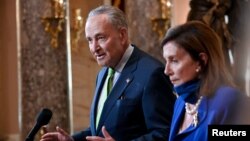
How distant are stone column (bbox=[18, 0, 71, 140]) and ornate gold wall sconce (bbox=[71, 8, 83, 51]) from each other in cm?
13

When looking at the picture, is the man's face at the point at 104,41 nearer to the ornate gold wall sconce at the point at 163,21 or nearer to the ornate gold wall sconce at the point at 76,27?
the ornate gold wall sconce at the point at 163,21

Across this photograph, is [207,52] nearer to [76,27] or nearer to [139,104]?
[139,104]

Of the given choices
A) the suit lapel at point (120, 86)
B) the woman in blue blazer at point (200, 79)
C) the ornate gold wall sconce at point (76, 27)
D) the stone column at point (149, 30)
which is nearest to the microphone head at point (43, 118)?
the suit lapel at point (120, 86)

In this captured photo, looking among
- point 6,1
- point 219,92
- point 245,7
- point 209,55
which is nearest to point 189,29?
point 209,55

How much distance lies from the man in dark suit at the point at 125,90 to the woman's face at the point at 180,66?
1.13ft

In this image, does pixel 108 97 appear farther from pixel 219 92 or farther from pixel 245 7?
pixel 245 7

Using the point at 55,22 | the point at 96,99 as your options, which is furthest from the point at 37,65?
the point at 96,99

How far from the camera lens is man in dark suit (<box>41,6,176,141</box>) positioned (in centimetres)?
228

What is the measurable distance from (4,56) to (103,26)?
19.1ft

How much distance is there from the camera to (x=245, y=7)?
5340 mm

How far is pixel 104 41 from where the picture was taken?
2.38 meters

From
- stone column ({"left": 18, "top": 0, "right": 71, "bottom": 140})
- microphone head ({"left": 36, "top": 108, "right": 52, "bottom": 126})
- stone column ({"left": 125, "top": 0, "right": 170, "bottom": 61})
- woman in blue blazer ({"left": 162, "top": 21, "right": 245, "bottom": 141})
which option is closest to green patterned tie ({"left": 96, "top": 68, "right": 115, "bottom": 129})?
microphone head ({"left": 36, "top": 108, "right": 52, "bottom": 126})

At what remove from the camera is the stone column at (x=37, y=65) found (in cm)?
563

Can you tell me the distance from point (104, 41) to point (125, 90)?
8.9 inches
